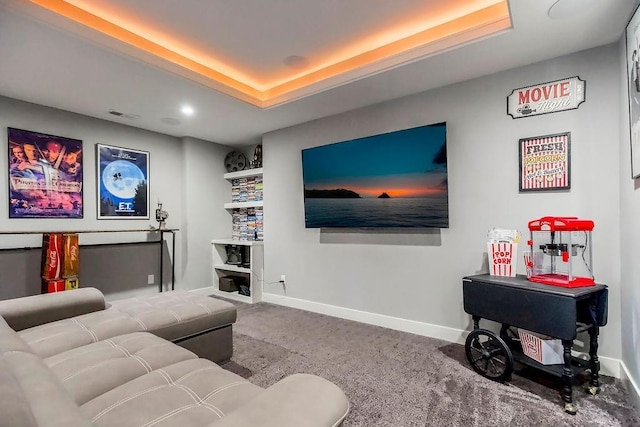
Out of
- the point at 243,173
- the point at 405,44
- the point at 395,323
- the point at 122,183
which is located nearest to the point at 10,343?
the point at 395,323

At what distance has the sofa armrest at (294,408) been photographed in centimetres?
85

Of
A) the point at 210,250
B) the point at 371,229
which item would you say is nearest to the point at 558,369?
the point at 371,229

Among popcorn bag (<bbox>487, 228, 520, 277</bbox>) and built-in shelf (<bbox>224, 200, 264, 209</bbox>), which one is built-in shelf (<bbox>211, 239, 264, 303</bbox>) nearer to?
built-in shelf (<bbox>224, 200, 264, 209</bbox>)

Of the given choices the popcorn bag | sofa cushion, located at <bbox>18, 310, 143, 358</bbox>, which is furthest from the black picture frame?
sofa cushion, located at <bbox>18, 310, 143, 358</bbox>

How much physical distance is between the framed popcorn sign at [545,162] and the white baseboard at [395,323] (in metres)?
1.32

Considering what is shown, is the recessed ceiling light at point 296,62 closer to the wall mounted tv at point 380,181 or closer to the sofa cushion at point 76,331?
the wall mounted tv at point 380,181

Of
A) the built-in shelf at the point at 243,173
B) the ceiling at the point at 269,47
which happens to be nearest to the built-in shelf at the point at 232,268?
the built-in shelf at the point at 243,173

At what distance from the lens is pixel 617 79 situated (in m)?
2.31

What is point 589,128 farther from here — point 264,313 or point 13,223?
point 13,223

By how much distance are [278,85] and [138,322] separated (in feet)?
8.92

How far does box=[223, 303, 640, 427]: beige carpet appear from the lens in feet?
6.01

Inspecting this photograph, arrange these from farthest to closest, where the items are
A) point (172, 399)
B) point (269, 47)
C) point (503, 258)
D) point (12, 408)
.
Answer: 1. point (269, 47)
2. point (503, 258)
3. point (172, 399)
4. point (12, 408)

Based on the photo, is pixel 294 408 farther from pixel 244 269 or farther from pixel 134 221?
pixel 134 221

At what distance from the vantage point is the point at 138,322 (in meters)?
Answer: 2.06
